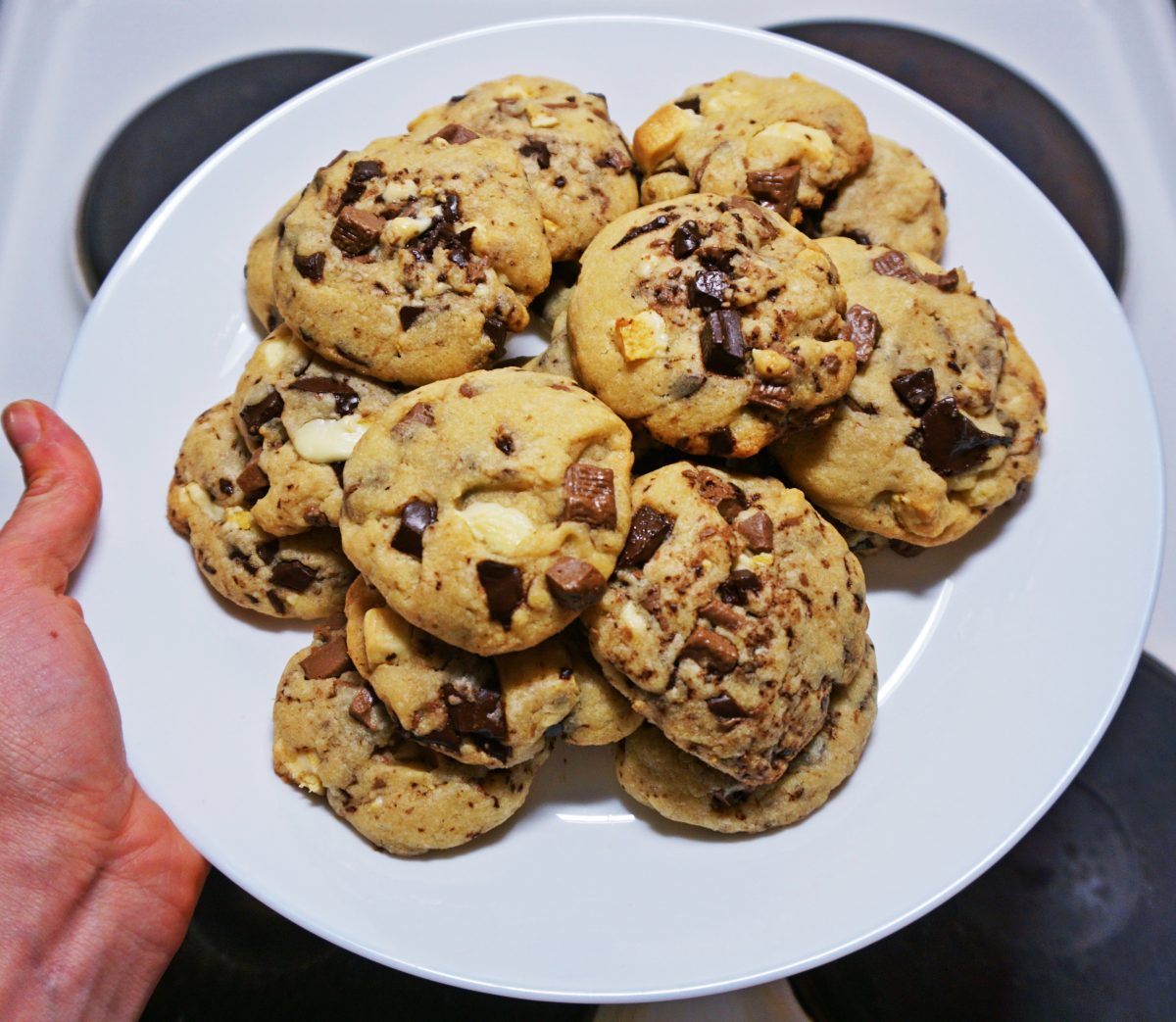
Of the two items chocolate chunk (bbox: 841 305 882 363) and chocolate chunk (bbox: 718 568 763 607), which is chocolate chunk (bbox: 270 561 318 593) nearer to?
chocolate chunk (bbox: 718 568 763 607)

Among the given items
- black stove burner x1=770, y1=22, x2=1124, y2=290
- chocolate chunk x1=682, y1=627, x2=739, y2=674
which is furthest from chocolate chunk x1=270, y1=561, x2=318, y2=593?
black stove burner x1=770, y1=22, x2=1124, y2=290

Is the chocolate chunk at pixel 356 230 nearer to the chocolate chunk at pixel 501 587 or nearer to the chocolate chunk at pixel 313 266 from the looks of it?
the chocolate chunk at pixel 313 266

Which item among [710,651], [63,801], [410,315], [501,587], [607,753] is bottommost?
[63,801]

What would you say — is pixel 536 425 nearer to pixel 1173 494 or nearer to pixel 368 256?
pixel 368 256

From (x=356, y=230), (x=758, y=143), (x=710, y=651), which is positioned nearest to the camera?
(x=710, y=651)

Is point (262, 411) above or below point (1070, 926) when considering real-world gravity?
above

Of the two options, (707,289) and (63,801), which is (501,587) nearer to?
(707,289)

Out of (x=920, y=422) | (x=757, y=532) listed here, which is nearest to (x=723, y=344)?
(x=757, y=532)
